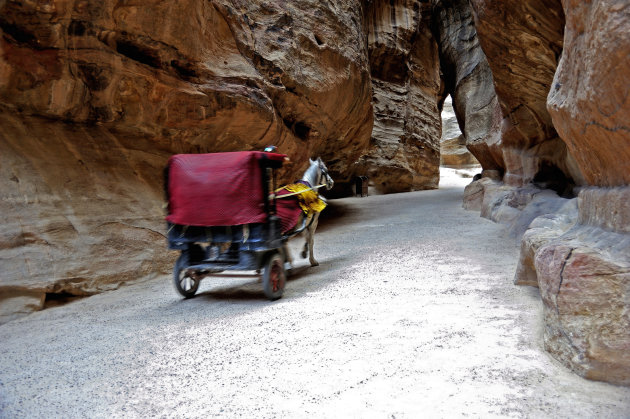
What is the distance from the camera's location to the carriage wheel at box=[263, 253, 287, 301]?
4.66 metres

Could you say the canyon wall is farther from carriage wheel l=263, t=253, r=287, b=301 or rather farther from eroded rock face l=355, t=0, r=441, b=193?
eroded rock face l=355, t=0, r=441, b=193

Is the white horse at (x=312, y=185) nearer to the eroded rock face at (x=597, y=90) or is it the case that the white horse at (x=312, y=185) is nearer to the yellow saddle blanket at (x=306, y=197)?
the yellow saddle blanket at (x=306, y=197)

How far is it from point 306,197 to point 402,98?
15.3m

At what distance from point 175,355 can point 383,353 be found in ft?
5.41

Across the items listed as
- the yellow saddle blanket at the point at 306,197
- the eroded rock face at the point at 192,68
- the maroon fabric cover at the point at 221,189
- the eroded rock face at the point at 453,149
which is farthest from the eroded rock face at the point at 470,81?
the eroded rock face at the point at 453,149

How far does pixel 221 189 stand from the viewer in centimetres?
463

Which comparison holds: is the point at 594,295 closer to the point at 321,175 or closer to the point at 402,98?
the point at 321,175

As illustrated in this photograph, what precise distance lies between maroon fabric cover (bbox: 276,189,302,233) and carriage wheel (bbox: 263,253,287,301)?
0.49m

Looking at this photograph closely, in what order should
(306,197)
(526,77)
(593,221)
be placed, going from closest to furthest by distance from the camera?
(593,221), (306,197), (526,77)

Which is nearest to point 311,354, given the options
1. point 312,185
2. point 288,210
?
point 288,210

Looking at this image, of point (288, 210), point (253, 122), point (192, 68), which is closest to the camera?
point (288, 210)

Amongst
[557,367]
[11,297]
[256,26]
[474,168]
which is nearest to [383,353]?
[557,367]

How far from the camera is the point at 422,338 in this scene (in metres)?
3.20

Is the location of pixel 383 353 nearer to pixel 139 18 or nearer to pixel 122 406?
pixel 122 406
